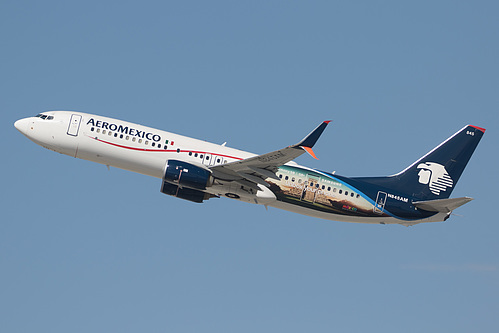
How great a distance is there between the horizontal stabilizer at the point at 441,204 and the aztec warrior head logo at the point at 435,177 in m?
2.87

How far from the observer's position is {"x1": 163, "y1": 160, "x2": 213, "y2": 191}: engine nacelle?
51438mm

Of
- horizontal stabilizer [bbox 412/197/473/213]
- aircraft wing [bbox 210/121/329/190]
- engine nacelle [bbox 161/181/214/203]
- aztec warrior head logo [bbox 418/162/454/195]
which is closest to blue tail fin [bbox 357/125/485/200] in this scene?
A: aztec warrior head logo [bbox 418/162/454/195]

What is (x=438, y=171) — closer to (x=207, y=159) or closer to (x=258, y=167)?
(x=258, y=167)

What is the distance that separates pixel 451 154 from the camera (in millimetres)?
58875

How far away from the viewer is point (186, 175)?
51.5 m

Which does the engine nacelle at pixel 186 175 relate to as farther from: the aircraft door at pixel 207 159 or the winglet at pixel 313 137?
the winglet at pixel 313 137

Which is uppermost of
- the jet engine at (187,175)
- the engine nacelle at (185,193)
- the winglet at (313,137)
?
the winglet at (313,137)

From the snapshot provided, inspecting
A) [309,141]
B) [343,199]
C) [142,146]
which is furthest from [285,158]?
[142,146]

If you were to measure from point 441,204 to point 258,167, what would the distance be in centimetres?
1477

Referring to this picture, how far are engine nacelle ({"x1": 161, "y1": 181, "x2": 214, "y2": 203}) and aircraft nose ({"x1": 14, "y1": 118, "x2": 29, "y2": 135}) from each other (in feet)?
39.2

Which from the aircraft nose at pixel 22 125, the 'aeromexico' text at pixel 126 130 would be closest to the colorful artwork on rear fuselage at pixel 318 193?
the 'aeromexico' text at pixel 126 130

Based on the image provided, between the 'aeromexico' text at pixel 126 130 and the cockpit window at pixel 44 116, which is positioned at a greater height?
the 'aeromexico' text at pixel 126 130

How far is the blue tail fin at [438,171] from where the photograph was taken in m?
57.3

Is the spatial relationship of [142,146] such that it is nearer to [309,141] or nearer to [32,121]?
[32,121]
